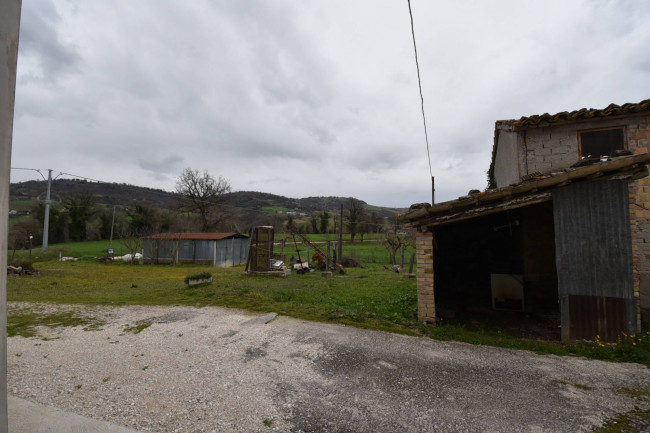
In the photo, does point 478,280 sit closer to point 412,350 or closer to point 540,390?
point 412,350

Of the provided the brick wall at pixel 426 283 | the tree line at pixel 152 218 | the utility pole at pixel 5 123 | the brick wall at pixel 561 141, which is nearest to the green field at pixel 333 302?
the brick wall at pixel 426 283

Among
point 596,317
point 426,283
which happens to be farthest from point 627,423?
point 426,283

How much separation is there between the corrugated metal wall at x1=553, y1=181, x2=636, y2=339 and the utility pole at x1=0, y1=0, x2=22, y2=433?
7.34 metres

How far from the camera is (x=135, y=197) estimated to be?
41.5 metres

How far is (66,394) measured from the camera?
3783 millimetres

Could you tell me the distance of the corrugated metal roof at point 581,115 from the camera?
7.05 meters

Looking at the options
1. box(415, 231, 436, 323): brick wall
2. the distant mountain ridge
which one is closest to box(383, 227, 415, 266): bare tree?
the distant mountain ridge

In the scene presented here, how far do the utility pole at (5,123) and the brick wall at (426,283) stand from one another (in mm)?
6045

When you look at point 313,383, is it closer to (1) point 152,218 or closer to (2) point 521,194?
(2) point 521,194

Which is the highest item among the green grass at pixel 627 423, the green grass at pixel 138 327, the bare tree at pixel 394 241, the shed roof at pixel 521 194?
the shed roof at pixel 521 194

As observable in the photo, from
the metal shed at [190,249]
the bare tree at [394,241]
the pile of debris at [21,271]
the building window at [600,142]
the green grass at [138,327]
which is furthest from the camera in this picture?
the metal shed at [190,249]

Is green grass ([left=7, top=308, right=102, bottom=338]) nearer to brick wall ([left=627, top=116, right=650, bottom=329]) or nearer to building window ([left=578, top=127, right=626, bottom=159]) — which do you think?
brick wall ([left=627, top=116, right=650, bottom=329])

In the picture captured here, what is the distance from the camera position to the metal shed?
24.4m

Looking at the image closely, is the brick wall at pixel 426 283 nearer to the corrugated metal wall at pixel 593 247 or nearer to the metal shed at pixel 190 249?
the corrugated metal wall at pixel 593 247
